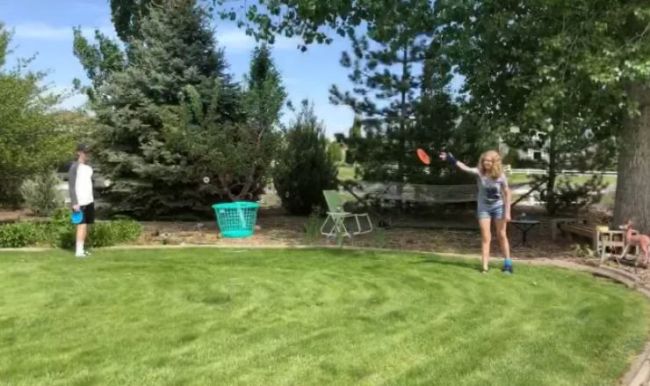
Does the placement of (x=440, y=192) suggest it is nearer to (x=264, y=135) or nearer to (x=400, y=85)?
(x=400, y=85)

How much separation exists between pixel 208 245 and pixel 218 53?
253 inches

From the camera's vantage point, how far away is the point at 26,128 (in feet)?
38.9

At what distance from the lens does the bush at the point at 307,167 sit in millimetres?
16797

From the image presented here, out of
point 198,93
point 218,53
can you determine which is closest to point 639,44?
point 198,93

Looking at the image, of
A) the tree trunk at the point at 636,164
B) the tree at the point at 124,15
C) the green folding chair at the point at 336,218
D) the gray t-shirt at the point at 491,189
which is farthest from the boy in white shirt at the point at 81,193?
the tree at the point at 124,15

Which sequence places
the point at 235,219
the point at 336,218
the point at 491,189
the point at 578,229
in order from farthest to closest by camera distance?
the point at 235,219, the point at 336,218, the point at 578,229, the point at 491,189

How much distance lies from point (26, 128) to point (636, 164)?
1007 cm

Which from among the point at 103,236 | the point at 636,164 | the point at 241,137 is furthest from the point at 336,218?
the point at 636,164

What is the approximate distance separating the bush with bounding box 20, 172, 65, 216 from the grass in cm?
737

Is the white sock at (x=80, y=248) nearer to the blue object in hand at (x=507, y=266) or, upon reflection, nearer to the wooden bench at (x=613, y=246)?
the blue object in hand at (x=507, y=266)

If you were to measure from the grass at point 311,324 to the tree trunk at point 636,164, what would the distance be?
225cm

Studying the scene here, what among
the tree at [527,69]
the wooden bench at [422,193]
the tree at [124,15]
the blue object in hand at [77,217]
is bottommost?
the blue object in hand at [77,217]

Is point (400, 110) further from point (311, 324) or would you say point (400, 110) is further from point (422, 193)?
point (311, 324)

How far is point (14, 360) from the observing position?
496 centimetres
